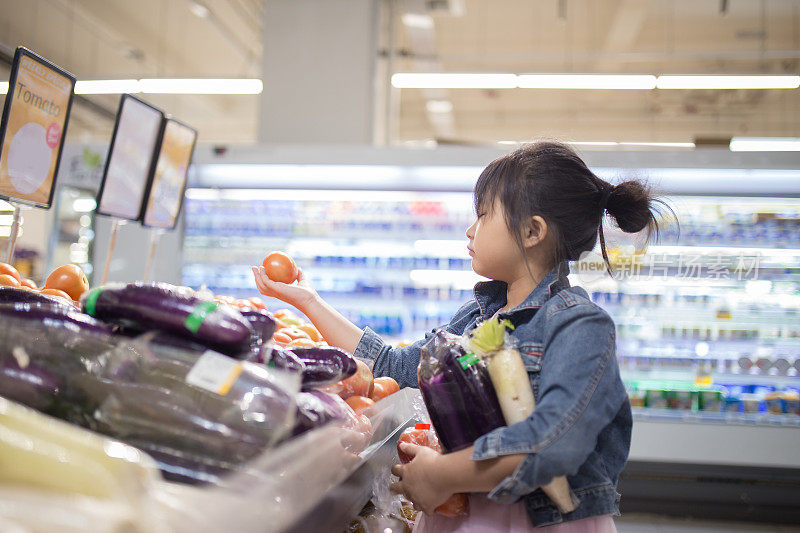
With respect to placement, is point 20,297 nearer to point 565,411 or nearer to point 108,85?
point 565,411

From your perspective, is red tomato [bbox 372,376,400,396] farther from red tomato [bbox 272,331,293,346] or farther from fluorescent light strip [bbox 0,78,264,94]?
fluorescent light strip [bbox 0,78,264,94]

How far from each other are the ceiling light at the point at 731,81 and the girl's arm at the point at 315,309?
4.88 meters

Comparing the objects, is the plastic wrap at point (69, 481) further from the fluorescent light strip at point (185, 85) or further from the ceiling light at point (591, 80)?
the fluorescent light strip at point (185, 85)

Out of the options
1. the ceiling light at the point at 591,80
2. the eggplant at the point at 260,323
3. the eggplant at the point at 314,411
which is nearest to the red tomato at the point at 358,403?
the eggplant at the point at 314,411

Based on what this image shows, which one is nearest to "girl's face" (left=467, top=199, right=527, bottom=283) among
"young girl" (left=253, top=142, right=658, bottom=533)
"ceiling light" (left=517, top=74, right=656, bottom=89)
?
"young girl" (left=253, top=142, right=658, bottom=533)

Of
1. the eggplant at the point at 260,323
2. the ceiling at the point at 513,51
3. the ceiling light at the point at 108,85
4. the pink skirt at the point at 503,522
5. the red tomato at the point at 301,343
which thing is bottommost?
the pink skirt at the point at 503,522

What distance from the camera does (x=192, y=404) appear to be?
0.83 metres

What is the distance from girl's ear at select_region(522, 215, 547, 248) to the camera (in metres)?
1.37

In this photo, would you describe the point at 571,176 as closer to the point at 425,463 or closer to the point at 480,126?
the point at 425,463

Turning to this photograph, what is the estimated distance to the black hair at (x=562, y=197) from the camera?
1.38 metres

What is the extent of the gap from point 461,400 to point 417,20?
5664 millimetres

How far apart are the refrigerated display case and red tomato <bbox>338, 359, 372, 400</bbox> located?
Result: 2377 millimetres

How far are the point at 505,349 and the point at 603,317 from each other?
204 mm

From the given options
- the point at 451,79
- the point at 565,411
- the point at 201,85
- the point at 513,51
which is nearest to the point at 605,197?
the point at 565,411
